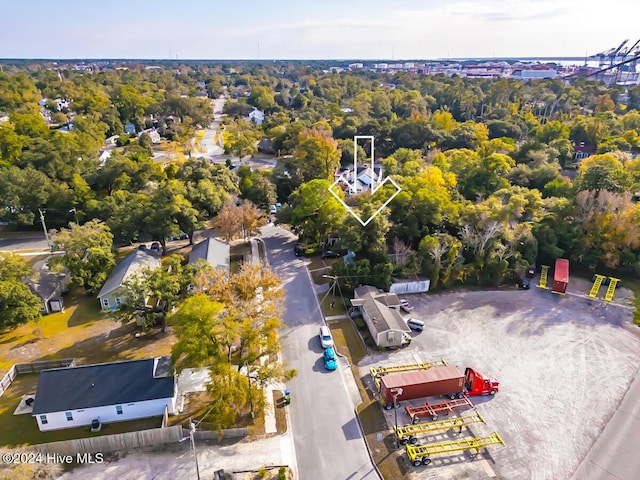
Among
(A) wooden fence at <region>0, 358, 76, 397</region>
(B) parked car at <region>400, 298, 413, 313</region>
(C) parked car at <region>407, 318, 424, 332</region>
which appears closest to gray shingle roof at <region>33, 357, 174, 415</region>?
(A) wooden fence at <region>0, 358, 76, 397</region>

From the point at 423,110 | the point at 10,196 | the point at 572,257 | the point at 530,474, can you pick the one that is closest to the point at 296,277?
the point at 530,474

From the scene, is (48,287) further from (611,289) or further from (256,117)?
(256,117)

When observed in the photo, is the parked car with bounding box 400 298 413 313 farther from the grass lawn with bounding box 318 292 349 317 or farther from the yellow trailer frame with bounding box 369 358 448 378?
the yellow trailer frame with bounding box 369 358 448 378

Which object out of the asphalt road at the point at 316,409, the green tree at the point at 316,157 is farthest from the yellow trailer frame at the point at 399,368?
the green tree at the point at 316,157

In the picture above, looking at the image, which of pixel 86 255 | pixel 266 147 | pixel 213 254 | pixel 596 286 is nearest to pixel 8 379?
pixel 86 255

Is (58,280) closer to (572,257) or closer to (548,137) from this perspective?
(572,257)

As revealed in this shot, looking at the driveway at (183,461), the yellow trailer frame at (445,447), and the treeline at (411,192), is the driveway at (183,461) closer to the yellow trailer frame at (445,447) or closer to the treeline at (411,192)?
the yellow trailer frame at (445,447)
